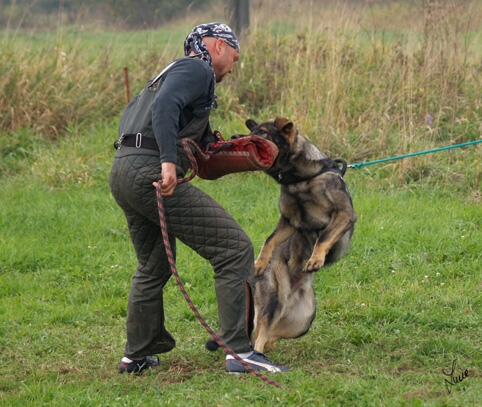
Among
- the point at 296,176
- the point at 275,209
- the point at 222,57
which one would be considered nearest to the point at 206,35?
the point at 222,57

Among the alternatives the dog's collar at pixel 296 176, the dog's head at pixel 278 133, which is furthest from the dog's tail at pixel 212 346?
the dog's head at pixel 278 133

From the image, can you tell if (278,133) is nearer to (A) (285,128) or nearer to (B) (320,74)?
(A) (285,128)

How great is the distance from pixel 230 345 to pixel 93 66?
23.6 feet

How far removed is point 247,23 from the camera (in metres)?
10.7

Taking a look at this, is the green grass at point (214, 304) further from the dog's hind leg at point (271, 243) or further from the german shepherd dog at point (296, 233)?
the dog's hind leg at point (271, 243)

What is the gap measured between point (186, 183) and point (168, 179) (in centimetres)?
30

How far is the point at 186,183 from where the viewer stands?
4.10 m

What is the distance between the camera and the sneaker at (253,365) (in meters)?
4.22

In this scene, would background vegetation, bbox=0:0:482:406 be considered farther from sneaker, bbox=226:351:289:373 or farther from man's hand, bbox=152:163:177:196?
man's hand, bbox=152:163:177:196

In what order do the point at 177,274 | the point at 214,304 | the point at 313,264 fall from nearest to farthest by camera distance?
the point at 177,274 → the point at 313,264 → the point at 214,304

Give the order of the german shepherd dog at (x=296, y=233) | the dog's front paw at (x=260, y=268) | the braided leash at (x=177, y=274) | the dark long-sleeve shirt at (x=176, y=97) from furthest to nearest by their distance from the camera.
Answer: the dog's front paw at (x=260, y=268) < the german shepherd dog at (x=296, y=233) < the braided leash at (x=177, y=274) < the dark long-sleeve shirt at (x=176, y=97)

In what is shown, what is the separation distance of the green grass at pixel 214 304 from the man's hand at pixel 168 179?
106 cm

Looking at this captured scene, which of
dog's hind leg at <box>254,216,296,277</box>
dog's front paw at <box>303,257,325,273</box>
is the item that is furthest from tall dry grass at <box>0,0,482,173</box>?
dog's front paw at <box>303,257,325,273</box>

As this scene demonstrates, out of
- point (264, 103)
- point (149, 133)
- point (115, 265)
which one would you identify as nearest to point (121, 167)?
point (149, 133)
